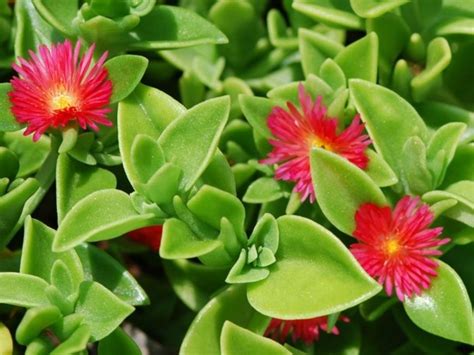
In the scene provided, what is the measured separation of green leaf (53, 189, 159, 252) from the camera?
95cm

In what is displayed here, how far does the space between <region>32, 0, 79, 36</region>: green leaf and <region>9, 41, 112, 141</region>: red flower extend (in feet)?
0.20

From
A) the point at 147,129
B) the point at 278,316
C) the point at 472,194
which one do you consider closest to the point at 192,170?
the point at 147,129

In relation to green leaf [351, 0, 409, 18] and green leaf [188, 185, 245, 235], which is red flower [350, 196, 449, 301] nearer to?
green leaf [188, 185, 245, 235]

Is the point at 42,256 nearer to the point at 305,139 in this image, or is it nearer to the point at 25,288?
the point at 25,288

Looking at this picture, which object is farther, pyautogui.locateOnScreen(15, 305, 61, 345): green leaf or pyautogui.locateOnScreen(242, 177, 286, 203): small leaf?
pyautogui.locateOnScreen(242, 177, 286, 203): small leaf

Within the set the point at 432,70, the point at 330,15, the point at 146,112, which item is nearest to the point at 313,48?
the point at 330,15

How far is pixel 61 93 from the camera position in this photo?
3.48 ft

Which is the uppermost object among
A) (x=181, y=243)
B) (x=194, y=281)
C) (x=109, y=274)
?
(x=181, y=243)

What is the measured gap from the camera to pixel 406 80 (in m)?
1.20

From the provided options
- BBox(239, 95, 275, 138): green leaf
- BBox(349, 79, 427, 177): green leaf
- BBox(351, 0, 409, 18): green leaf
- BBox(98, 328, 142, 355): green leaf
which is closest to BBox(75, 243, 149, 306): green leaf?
BBox(98, 328, 142, 355): green leaf

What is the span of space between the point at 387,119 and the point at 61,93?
43 cm

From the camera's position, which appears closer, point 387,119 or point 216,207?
point 216,207

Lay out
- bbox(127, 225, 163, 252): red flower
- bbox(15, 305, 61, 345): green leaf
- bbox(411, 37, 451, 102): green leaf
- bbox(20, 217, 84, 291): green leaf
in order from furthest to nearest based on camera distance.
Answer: bbox(127, 225, 163, 252): red flower
bbox(411, 37, 451, 102): green leaf
bbox(20, 217, 84, 291): green leaf
bbox(15, 305, 61, 345): green leaf

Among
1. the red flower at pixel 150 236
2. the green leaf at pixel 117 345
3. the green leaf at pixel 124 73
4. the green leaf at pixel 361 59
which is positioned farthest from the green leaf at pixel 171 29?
the green leaf at pixel 117 345
